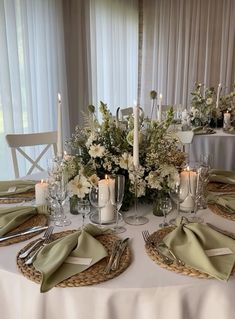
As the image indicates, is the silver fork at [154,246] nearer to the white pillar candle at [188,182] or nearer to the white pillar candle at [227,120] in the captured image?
the white pillar candle at [188,182]

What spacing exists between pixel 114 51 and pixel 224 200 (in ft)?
11.4

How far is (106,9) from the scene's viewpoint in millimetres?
4191

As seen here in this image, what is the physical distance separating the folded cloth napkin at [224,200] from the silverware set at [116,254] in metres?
0.50

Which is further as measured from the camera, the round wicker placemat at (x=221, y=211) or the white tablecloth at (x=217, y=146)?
the white tablecloth at (x=217, y=146)

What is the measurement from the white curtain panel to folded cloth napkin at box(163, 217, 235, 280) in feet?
14.1

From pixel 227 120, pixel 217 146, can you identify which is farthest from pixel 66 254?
pixel 227 120

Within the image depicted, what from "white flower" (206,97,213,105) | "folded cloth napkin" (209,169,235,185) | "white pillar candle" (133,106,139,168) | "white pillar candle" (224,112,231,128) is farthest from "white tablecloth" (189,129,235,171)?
"white pillar candle" (133,106,139,168)

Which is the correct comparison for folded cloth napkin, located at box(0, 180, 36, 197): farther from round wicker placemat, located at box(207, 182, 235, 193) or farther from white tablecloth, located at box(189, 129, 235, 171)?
white tablecloth, located at box(189, 129, 235, 171)

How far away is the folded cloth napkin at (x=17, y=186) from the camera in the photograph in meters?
1.58

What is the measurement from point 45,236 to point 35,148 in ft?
6.96

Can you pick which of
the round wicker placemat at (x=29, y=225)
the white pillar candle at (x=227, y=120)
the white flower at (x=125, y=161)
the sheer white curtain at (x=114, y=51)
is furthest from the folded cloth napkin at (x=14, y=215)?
A: the sheer white curtain at (x=114, y=51)

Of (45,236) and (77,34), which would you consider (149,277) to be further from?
(77,34)

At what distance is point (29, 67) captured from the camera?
9.92 ft

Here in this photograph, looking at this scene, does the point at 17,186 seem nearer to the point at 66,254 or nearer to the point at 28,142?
the point at 28,142
